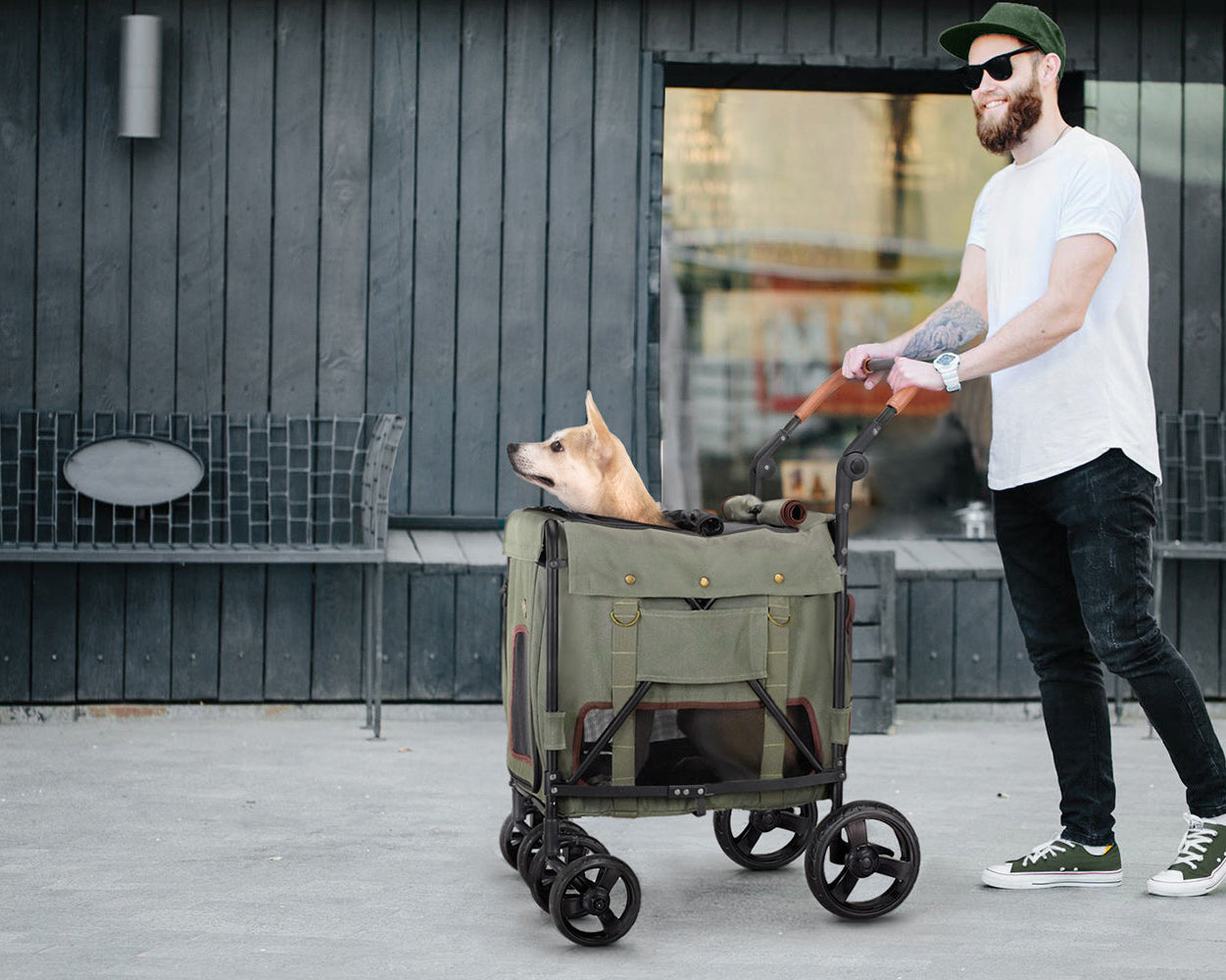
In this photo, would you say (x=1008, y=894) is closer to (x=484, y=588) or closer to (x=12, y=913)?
(x=12, y=913)

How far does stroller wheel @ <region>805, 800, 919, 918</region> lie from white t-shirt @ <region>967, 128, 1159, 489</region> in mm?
893

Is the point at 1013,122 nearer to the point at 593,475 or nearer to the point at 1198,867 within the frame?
the point at 593,475

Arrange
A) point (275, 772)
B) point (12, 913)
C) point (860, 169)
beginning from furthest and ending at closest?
point (860, 169)
point (275, 772)
point (12, 913)

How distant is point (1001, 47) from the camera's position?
3.70 metres

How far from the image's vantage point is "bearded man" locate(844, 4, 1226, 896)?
356cm

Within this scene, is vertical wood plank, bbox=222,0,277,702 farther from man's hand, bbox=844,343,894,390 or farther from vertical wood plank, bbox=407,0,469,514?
man's hand, bbox=844,343,894,390

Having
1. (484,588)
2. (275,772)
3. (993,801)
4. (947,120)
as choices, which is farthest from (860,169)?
(275,772)

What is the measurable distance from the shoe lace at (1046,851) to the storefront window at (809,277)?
3.22 meters

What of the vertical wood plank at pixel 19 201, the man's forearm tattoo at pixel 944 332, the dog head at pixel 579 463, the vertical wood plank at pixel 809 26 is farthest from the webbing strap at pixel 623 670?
the vertical wood plank at pixel 809 26

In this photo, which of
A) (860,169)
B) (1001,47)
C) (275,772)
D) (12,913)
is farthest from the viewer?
(860,169)

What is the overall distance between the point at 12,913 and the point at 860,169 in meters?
4.92

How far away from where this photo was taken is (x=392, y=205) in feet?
21.3

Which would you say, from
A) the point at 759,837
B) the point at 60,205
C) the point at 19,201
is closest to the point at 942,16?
the point at 60,205

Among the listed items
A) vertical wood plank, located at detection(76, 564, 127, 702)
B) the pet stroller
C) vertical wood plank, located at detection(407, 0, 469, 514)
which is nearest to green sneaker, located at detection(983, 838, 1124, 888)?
the pet stroller
